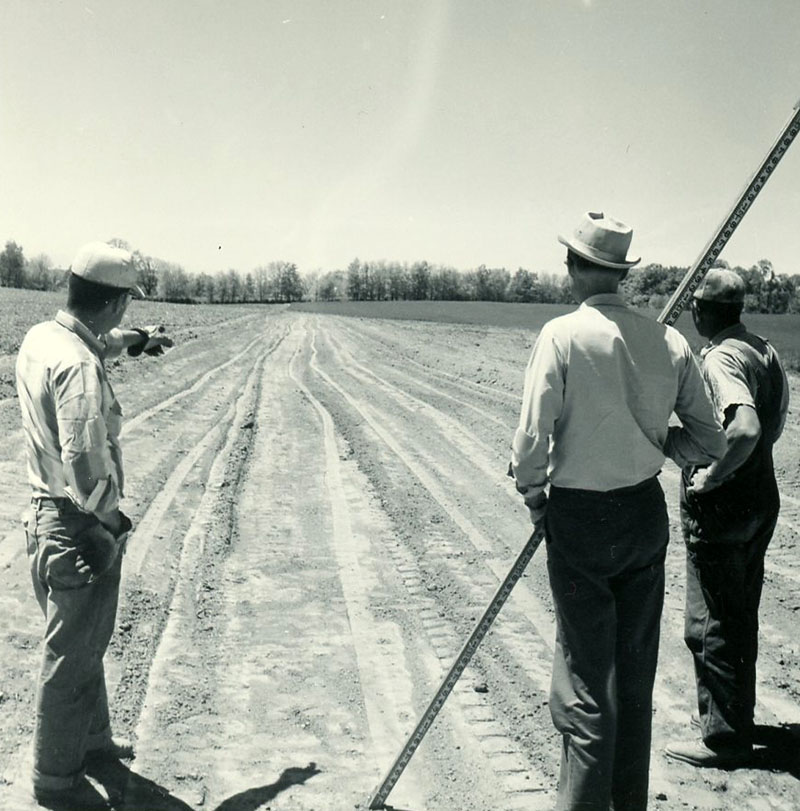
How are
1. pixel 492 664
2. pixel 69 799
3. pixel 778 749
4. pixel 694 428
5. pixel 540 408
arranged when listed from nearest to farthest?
pixel 540 408
pixel 694 428
pixel 69 799
pixel 778 749
pixel 492 664

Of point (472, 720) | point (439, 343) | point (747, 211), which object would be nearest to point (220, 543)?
point (472, 720)

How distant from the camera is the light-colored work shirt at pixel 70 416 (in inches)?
112

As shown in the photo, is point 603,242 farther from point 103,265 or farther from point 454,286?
point 454,286

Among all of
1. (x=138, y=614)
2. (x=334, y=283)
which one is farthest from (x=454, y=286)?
(x=138, y=614)

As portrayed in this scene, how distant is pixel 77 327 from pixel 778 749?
378 centimetres

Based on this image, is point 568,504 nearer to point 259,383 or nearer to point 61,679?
point 61,679

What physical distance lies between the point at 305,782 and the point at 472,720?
96 centimetres

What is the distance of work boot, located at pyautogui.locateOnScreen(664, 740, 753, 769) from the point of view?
141 inches

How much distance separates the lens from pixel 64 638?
120 inches

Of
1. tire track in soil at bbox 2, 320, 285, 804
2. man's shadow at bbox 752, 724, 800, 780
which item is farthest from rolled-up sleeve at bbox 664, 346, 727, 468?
tire track in soil at bbox 2, 320, 285, 804

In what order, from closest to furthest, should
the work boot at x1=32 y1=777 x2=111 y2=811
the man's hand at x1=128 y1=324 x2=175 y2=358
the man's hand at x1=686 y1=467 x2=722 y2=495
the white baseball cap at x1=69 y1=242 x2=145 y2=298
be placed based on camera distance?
1. the white baseball cap at x1=69 y1=242 x2=145 y2=298
2. the work boot at x1=32 y1=777 x2=111 y2=811
3. the man's hand at x1=686 y1=467 x2=722 y2=495
4. the man's hand at x1=128 y1=324 x2=175 y2=358

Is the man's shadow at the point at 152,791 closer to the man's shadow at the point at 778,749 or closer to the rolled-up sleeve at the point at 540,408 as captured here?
the rolled-up sleeve at the point at 540,408

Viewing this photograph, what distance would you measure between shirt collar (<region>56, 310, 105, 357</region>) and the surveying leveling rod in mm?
1920

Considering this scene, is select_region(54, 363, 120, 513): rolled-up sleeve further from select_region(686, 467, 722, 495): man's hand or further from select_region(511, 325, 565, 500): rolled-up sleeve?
select_region(686, 467, 722, 495): man's hand
